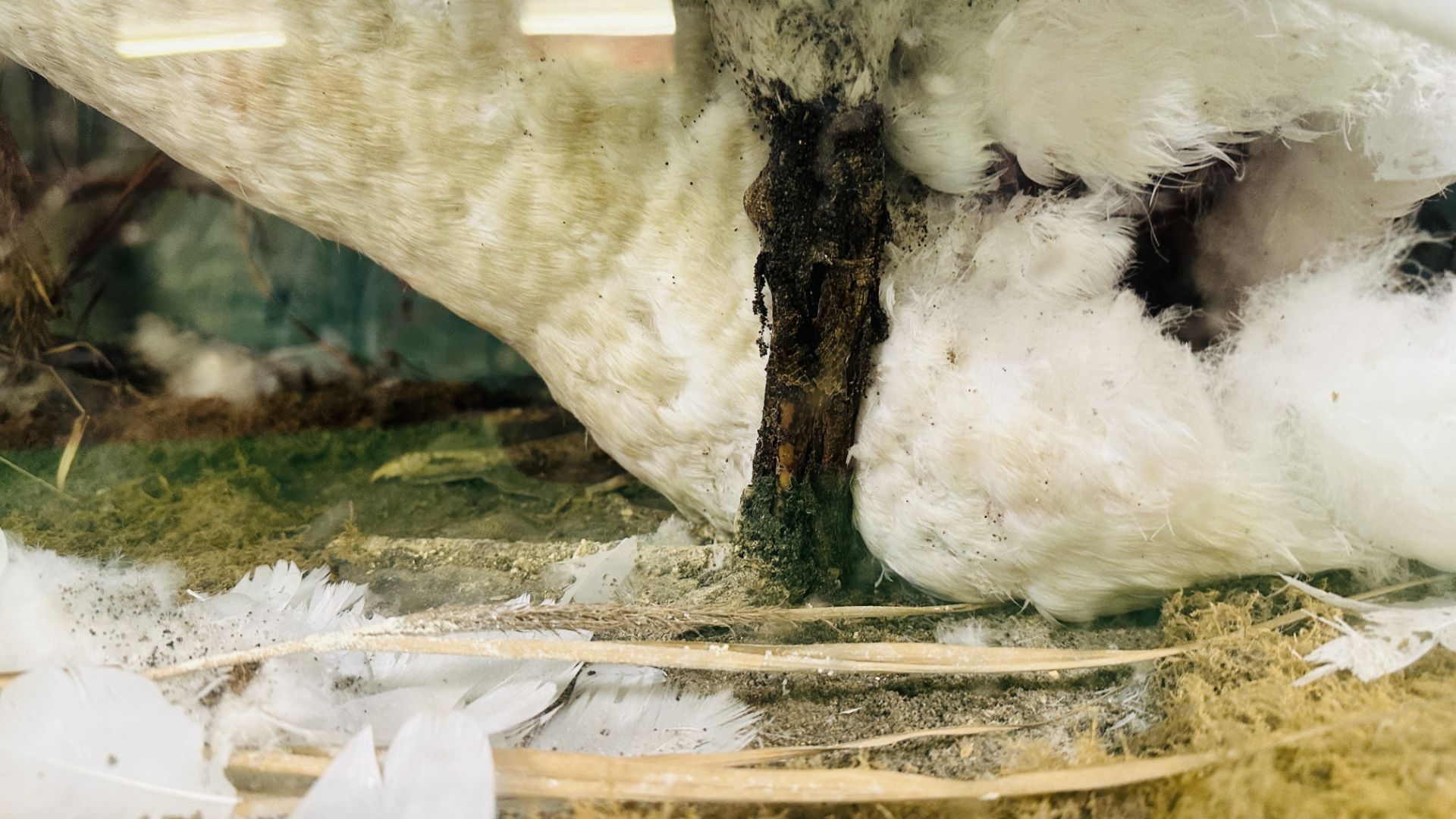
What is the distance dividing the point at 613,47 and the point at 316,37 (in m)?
0.22

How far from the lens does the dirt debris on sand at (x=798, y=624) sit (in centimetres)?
44

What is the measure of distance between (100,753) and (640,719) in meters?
0.34

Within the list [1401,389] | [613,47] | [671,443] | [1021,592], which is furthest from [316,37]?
[1401,389]

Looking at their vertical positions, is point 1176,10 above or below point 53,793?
above

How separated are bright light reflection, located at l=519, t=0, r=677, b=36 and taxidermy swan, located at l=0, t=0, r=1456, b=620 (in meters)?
0.02

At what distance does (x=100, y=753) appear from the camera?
0.53 meters

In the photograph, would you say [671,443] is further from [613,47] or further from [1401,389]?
Answer: [1401,389]

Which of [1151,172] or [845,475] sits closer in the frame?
[1151,172]

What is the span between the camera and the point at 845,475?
2.35ft

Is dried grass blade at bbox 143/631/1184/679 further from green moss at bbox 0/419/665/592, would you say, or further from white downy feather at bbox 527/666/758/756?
green moss at bbox 0/419/665/592

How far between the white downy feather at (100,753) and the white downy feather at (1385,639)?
69 centimetres

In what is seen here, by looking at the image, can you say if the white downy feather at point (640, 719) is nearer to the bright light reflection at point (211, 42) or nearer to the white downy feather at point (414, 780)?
the white downy feather at point (414, 780)

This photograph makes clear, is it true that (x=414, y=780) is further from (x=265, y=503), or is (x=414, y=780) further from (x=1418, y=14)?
(x=1418, y=14)

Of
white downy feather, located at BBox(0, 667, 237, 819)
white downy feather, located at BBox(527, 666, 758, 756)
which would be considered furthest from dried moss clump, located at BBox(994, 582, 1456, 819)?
white downy feather, located at BBox(0, 667, 237, 819)
